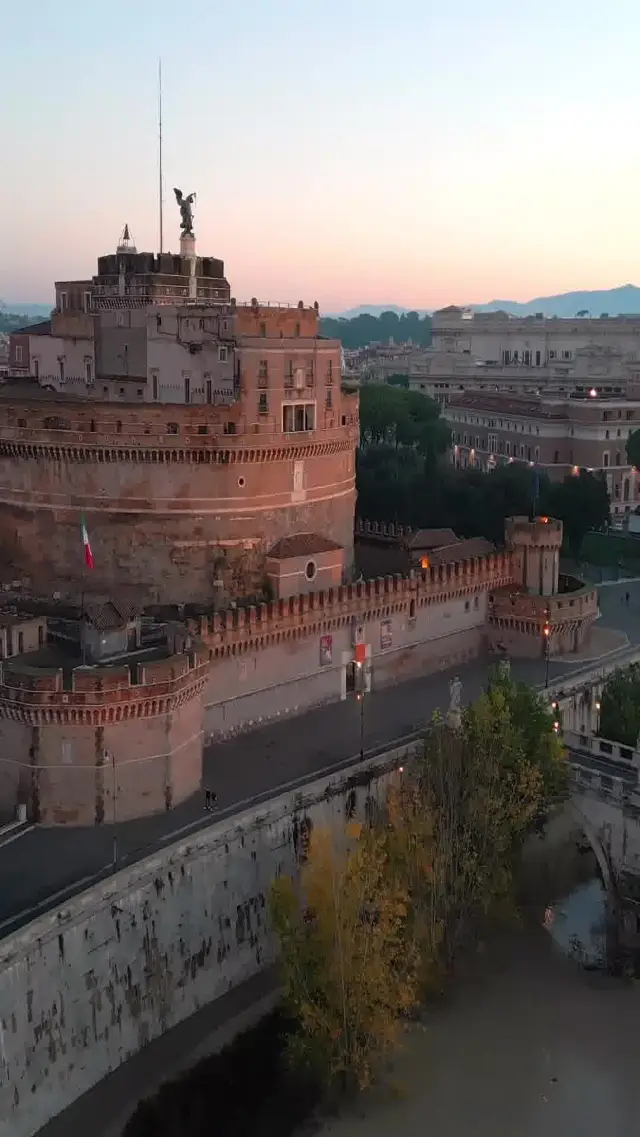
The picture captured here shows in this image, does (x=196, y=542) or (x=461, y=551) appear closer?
(x=196, y=542)

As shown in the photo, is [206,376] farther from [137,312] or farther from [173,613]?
[173,613]

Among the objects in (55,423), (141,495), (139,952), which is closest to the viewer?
(139,952)

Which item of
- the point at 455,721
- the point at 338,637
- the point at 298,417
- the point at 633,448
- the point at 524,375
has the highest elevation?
the point at 524,375

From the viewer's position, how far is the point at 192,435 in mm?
42594

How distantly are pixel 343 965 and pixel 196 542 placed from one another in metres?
19.2

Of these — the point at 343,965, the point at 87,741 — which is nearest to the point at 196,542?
the point at 87,741

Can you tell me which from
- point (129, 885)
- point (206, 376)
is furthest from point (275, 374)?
point (129, 885)

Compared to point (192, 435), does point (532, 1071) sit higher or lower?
lower

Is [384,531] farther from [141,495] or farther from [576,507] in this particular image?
[141,495]

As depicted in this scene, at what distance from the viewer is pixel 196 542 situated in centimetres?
4316

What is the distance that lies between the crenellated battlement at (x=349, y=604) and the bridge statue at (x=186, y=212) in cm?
1818

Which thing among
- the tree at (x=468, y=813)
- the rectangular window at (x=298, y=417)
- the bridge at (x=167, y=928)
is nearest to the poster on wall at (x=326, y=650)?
the bridge at (x=167, y=928)

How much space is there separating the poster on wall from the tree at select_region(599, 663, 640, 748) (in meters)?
10.1

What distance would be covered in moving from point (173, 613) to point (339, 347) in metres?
13.3
